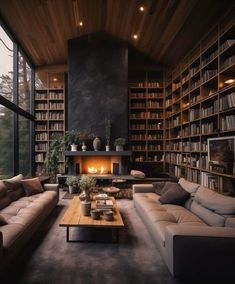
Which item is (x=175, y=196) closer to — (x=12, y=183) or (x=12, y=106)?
(x=12, y=183)

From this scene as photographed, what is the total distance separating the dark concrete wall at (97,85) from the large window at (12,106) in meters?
1.45

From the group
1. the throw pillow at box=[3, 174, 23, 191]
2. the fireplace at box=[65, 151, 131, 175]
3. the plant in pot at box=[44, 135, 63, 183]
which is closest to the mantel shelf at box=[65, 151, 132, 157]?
the fireplace at box=[65, 151, 131, 175]

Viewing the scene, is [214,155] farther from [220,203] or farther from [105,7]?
[105,7]

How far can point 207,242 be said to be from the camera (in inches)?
78.4

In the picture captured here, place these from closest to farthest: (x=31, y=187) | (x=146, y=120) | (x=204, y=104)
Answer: (x=31, y=187) → (x=204, y=104) → (x=146, y=120)

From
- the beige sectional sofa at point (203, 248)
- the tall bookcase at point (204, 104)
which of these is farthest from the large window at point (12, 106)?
the tall bookcase at point (204, 104)

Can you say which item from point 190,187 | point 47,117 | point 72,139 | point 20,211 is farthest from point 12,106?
point 190,187

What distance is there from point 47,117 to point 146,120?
141 inches

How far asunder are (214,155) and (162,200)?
1454 millimetres

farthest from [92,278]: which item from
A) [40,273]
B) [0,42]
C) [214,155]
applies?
[0,42]

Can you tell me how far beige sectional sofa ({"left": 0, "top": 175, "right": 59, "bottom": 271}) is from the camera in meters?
2.26

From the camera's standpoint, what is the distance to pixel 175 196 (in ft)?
12.0

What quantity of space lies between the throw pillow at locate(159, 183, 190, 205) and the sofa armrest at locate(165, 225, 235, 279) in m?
1.55

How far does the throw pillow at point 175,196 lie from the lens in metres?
3.61
